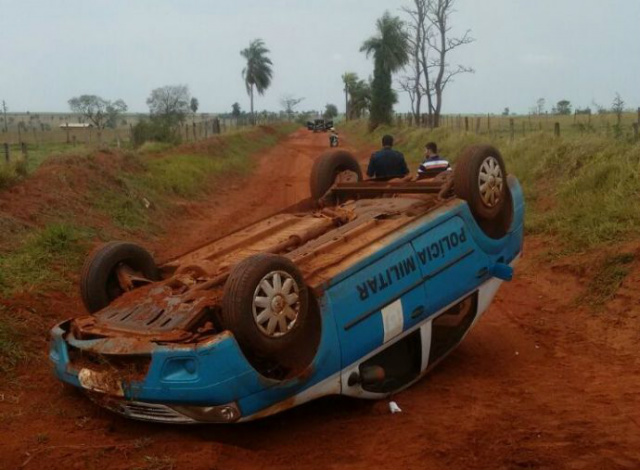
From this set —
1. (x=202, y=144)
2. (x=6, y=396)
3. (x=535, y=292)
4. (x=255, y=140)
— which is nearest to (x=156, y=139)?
(x=202, y=144)

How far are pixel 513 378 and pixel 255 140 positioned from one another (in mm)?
36950

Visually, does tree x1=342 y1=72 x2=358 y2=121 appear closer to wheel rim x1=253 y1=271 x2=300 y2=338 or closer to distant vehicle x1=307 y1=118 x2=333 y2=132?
distant vehicle x1=307 y1=118 x2=333 y2=132

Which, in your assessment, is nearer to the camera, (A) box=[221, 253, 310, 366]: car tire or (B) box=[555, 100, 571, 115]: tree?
(A) box=[221, 253, 310, 366]: car tire

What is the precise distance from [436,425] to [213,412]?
1.54 m

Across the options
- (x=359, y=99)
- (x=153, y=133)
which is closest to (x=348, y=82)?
(x=359, y=99)

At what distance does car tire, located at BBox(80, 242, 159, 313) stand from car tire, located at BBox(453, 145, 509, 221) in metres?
2.61

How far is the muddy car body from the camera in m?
4.24

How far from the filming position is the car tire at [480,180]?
19.3 feet

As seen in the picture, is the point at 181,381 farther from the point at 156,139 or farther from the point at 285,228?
the point at 156,139

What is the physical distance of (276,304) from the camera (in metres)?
4.34

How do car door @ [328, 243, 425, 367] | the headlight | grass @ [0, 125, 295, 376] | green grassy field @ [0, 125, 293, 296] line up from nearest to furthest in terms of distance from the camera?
the headlight, car door @ [328, 243, 425, 367], grass @ [0, 125, 295, 376], green grassy field @ [0, 125, 293, 296]

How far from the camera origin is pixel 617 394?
553cm

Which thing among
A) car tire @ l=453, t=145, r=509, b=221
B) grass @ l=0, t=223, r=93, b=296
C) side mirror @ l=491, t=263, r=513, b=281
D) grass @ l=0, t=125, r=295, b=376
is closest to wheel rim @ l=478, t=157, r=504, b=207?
car tire @ l=453, t=145, r=509, b=221

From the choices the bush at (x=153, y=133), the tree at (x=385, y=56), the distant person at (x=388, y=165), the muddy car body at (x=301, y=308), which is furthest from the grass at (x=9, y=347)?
the tree at (x=385, y=56)
